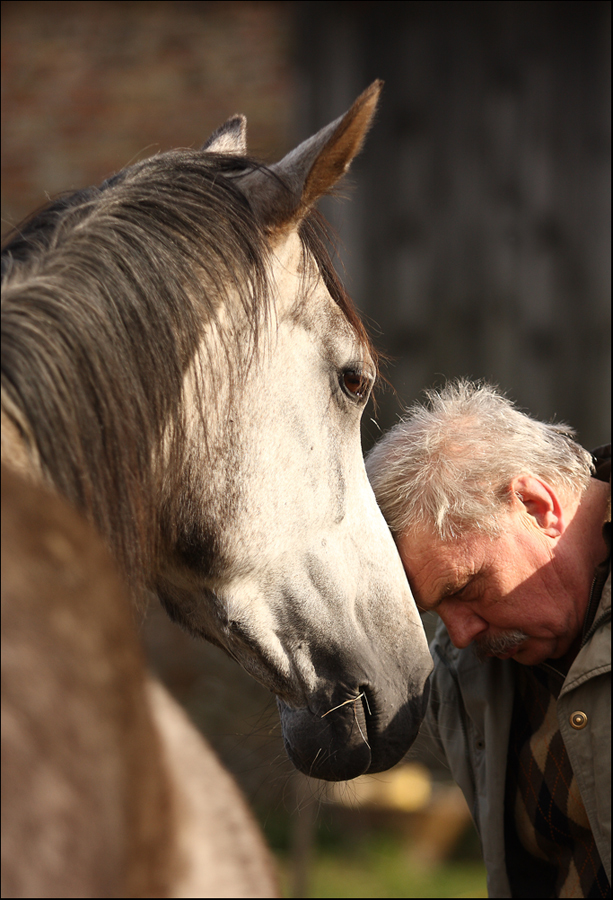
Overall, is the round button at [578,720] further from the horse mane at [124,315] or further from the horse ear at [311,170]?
the horse ear at [311,170]

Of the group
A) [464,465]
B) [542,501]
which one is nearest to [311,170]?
[464,465]

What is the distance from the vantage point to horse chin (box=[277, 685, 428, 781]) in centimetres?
142

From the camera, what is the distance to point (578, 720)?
161 cm

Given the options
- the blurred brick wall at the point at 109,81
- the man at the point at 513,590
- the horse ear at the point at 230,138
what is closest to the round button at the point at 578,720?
the man at the point at 513,590

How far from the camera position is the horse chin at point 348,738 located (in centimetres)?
142

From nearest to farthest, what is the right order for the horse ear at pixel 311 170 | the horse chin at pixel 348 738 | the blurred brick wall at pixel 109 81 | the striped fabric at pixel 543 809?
the horse ear at pixel 311 170, the horse chin at pixel 348 738, the striped fabric at pixel 543 809, the blurred brick wall at pixel 109 81

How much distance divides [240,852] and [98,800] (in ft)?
0.66

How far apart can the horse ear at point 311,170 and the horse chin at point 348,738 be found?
0.88 m

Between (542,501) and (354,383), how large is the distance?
633mm

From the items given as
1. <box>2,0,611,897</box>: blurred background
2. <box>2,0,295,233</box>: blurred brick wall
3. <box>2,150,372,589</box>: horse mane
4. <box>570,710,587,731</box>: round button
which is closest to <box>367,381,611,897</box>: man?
<box>570,710,587,731</box>: round button

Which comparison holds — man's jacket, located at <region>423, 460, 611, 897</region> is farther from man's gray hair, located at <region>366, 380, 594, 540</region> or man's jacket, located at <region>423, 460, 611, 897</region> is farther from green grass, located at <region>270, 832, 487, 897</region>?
green grass, located at <region>270, 832, 487, 897</region>

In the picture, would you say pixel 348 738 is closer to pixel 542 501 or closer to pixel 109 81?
pixel 542 501

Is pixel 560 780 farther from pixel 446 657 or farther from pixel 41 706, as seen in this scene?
pixel 41 706

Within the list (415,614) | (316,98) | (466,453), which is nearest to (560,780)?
(415,614)
